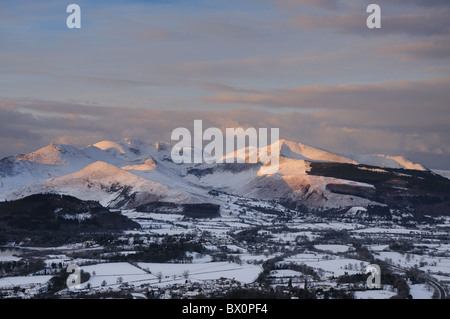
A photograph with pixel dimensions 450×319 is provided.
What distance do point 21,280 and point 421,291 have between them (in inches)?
1544

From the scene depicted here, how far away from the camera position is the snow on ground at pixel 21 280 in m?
75.0

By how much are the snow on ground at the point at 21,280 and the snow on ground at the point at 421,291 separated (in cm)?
3520

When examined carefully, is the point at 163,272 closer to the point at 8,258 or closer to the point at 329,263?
the point at 8,258

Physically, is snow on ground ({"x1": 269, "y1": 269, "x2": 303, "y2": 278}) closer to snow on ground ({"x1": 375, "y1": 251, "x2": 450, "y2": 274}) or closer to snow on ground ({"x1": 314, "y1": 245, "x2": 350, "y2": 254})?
snow on ground ({"x1": 375, "y1": 251, "x2": 450, "y2": 274})

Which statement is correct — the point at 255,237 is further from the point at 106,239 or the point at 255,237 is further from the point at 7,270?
the point at 7,270

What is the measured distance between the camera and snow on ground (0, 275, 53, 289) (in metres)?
75.0

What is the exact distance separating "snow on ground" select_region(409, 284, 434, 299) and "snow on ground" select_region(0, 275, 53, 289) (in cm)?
3520

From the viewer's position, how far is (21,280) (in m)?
77.9

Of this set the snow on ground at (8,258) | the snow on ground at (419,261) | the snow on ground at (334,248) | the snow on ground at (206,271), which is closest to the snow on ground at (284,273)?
the snow on ground at (206,271)

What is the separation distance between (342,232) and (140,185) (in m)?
67.5

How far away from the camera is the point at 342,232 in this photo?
146 m

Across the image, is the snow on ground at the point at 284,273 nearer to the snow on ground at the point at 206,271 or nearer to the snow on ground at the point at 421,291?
the snow on ground at the point at 206,271

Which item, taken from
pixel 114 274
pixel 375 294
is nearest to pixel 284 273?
pixel 375 294
